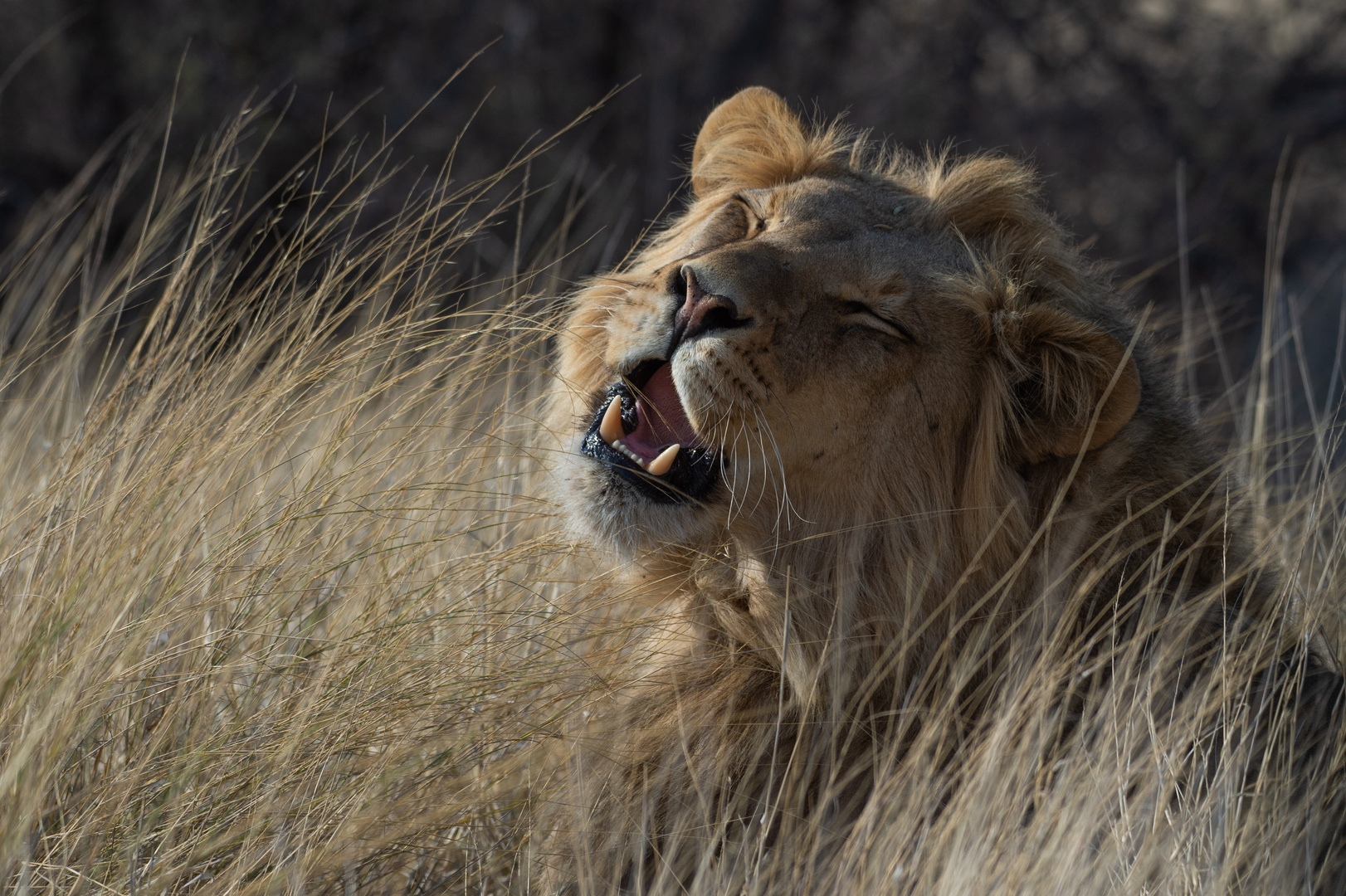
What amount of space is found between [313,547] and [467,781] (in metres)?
0.76

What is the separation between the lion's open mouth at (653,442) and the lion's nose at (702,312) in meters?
0.16

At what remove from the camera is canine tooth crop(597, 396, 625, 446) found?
2896 mm

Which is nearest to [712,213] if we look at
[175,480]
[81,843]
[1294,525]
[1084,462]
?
[1084,462]

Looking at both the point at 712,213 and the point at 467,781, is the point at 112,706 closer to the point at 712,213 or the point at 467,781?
the point at 467,781

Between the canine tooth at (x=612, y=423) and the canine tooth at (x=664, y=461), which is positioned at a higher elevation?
the canine tooth at (x=612, y=423)

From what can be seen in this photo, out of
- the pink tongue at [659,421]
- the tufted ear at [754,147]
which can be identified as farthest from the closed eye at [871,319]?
the tufted ear at [754,147]

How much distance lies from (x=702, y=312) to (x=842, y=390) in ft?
1.22

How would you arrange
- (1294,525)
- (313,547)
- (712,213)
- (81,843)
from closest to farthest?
(81,843) → (313,547) → (712,213) → (1294,525)

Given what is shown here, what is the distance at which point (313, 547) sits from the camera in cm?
293

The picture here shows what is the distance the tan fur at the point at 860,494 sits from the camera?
8.73ft

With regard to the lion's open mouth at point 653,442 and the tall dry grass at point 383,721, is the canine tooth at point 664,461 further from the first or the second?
the tall dry grass at point 383,721

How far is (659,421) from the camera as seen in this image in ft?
9.37

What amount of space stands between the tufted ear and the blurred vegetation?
18.6 ft

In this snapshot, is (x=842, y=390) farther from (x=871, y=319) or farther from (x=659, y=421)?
(x=659, y=421)
